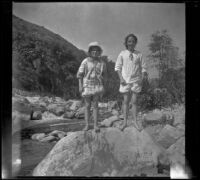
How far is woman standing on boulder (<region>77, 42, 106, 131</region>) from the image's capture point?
226 inches

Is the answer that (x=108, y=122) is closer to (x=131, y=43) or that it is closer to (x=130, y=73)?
(x=130, y=73)

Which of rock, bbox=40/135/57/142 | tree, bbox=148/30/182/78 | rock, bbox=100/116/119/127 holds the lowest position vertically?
rock, bbox=40/135/57/142

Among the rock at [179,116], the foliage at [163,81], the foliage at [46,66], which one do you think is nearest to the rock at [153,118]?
the foliage at [163,81]

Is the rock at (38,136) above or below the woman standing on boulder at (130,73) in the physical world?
below

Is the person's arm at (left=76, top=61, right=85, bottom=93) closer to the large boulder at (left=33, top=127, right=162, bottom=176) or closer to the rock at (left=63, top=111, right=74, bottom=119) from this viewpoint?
the rock at (left=63, top=111, right=74, bottom=119)

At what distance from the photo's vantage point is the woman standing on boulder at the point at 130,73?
228 inches

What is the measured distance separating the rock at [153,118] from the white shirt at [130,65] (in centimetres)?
74

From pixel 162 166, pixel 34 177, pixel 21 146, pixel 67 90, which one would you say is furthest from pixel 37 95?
pixel 162 166

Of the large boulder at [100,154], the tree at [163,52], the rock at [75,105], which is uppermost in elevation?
the tree at [163,52]

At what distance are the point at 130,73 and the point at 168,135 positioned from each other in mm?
1424

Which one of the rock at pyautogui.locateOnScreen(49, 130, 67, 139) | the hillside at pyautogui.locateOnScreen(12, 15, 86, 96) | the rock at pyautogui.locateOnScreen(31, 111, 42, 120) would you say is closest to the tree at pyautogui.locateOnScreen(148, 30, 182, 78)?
the hillside at pyautogui.locateOnScreen(12, 15, 86, 96)

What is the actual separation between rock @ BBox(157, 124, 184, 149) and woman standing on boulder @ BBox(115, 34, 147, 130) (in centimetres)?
48

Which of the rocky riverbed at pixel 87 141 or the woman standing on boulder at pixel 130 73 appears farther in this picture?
the woman standing on boulder at pixel 130 73

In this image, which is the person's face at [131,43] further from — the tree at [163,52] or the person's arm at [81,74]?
the person's arm at [81,74]
